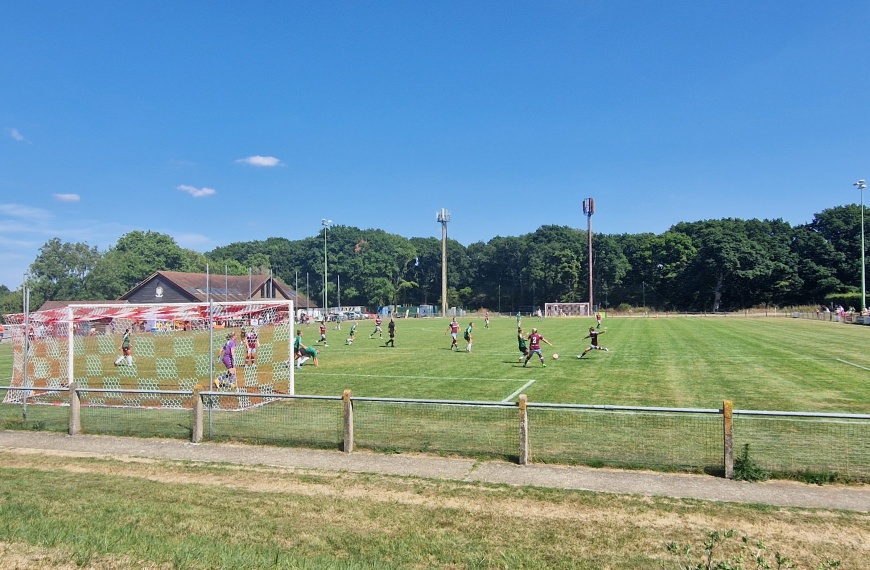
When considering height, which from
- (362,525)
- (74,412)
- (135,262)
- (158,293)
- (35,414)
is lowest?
(35,414)

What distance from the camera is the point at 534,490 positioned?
8227 mm

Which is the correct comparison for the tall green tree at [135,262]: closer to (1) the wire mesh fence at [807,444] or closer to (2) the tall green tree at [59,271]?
(2) the tall green tree at [59,271]

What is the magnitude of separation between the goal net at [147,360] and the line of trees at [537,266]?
5745 cm

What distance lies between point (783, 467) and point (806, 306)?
92359 mm

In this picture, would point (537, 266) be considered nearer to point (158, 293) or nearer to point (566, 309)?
point (566, 309)

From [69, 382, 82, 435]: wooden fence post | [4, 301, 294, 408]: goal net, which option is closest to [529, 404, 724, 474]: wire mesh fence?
[4, 301, 294, 408]: goal net

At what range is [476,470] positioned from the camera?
9289 millimetres

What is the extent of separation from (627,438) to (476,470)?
3133 mm

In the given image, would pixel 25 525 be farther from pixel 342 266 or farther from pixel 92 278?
pixel 342 266

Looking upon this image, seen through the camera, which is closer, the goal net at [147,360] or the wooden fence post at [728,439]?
the wooden fence post at [728,439]

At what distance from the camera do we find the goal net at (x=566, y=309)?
91.1 metres

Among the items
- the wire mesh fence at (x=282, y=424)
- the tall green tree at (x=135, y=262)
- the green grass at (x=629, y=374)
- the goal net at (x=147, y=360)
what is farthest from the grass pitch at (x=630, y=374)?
the tall green tree at (x=135, y=262)

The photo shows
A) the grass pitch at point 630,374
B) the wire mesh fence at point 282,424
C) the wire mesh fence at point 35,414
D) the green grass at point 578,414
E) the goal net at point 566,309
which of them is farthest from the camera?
the goal net at point 566,309

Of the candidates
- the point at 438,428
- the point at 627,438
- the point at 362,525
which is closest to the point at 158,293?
the point at 438,428
